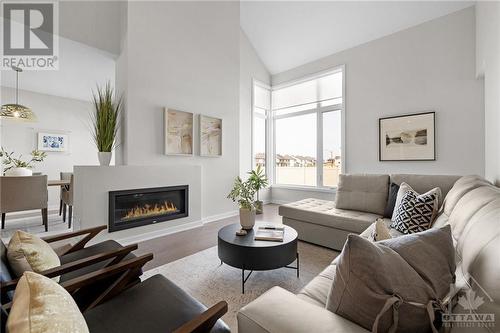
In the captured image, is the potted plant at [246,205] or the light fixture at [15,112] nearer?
the potted plant at [246,205]

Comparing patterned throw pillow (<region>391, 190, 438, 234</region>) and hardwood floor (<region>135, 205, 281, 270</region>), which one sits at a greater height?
patterned throw pillow (<region>391, 190, 438, 234</region>)

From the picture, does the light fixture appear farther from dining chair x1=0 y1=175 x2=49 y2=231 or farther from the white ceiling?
the white ceiling

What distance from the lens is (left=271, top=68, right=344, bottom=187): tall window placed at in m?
4.74

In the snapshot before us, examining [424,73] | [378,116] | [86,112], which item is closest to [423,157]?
[378,116]

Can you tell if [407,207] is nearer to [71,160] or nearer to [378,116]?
[378,116]

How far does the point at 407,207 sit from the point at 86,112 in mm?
6919

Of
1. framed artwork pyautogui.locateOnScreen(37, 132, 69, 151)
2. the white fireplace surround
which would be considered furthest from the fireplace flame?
framed artwork pyautogui.locateOnScreen(37, 132, 69, 151)

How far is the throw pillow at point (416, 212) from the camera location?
76.4 inches

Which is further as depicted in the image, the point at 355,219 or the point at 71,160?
the point at 71,160

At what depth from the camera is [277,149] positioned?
5.82m

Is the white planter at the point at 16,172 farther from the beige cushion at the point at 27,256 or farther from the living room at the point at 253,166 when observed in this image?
the beige cushion at the point at 27,256

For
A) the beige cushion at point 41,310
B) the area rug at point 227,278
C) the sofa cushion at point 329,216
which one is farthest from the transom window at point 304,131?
the beige cushion at point 41,310

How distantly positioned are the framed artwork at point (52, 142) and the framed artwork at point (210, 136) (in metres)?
3.81

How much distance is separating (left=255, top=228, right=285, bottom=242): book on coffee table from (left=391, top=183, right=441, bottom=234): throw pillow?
1117mm
